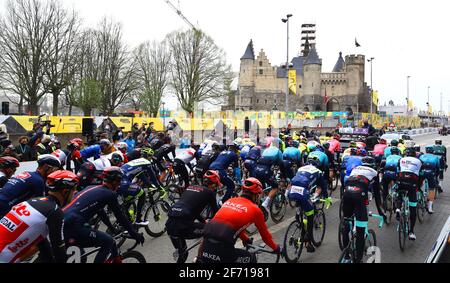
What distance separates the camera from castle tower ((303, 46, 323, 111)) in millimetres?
92250

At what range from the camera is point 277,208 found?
9.27m

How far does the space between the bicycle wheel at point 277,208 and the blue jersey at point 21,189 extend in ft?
16.5

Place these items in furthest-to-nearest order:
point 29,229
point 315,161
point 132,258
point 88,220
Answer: point 315,161
point 132,258
point 88,220
point 29,229

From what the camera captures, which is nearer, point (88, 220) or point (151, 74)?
point (88, 220)

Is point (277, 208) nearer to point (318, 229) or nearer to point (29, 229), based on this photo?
point (318, 229)

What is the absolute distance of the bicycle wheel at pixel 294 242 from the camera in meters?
6.31

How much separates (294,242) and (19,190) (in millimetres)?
4176

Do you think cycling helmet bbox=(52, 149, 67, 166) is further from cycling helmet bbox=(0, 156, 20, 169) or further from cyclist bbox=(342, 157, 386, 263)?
cyclist bbox=(342, 157, 386, 263)

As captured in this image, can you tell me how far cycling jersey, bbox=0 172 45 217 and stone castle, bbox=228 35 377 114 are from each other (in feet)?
284

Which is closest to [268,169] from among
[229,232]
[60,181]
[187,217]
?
[187,217]

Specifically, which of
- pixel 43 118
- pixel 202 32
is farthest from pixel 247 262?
pixel 202 32

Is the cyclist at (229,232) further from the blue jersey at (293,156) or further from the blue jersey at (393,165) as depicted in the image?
the blue jersey at (293,156)

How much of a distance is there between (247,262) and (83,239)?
188 centimetres

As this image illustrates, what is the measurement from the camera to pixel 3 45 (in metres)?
31.2
